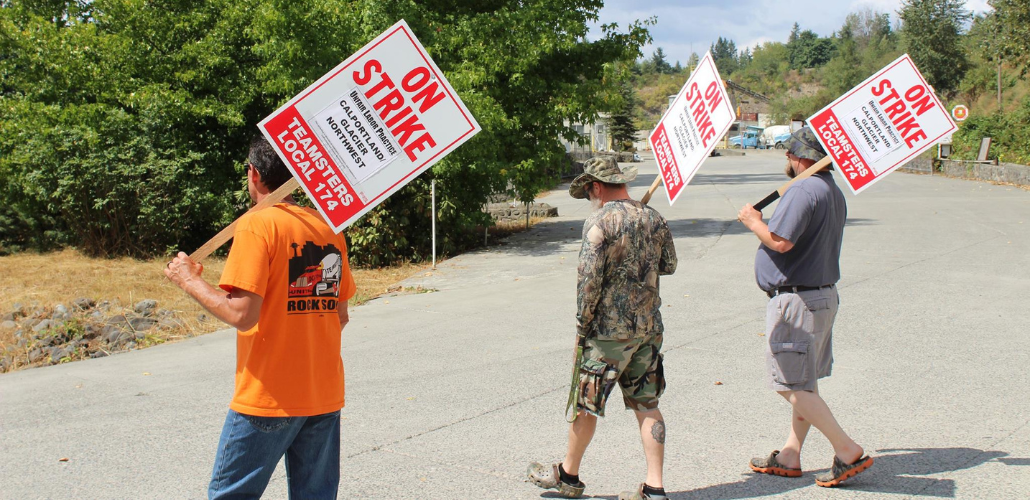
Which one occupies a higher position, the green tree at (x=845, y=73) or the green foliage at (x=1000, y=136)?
the green foliage at (x=1000, y=136)

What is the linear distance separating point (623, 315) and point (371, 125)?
1459mm

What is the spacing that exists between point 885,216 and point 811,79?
17159 cm

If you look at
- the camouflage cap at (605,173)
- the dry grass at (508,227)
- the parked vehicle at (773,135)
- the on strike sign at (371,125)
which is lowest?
the parked vehicle at (773,135)

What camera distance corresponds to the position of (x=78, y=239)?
15977 millimetres

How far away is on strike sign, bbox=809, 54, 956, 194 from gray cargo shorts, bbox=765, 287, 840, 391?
697 millimetres

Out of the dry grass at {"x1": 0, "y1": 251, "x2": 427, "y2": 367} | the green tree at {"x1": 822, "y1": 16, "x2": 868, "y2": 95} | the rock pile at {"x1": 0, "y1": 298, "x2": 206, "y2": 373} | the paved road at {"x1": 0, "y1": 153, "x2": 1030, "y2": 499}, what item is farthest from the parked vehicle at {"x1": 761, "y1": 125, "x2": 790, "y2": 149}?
the rock pile at {"x1": 0, "y1": 298, "x2": 206, "y2": 373}

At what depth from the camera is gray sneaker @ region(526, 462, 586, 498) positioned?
4285 millimetres

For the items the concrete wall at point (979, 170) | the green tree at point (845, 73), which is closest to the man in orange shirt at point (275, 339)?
the concrete wall at point (979, 170)

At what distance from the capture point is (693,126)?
4621mm

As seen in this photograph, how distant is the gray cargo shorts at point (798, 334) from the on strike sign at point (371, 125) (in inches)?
75.1

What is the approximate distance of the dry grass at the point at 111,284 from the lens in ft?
32.3

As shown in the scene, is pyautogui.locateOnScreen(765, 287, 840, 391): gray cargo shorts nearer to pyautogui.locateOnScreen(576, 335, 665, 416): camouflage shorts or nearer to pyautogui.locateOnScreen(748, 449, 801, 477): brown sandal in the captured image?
pyautogui.locateOnScreen(748, 449, 801, 477): brown sandal

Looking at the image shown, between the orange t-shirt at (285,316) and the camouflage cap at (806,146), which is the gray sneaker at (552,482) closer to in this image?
the orange t-shirt at (285,316)

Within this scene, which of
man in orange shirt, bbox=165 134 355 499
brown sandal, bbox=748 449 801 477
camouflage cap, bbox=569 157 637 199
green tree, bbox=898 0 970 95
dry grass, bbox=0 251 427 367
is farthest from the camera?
green tree, bbox=898 0 970 95
